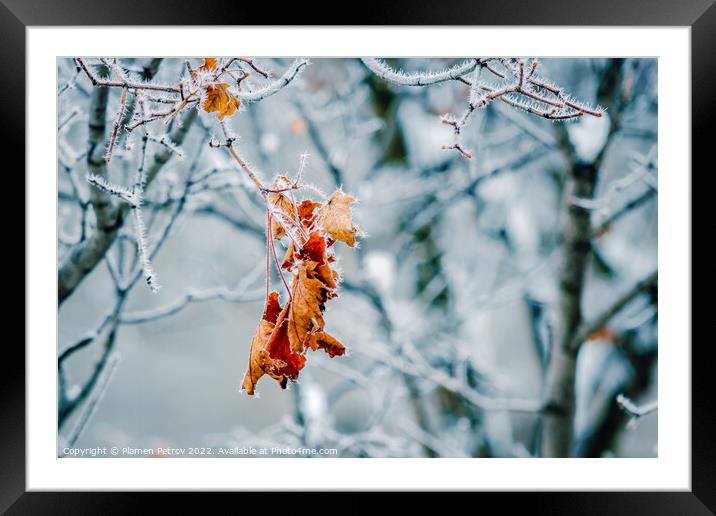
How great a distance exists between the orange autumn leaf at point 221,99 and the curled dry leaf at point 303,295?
163mm

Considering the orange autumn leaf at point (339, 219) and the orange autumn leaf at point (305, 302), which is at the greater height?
the orange autumn leaf at point (339, 219)

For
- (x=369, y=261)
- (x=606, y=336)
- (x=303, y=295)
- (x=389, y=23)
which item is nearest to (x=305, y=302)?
(x=303, y=295)

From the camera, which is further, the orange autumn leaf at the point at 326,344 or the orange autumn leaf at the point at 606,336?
the orange autumn leaf at the point at 606,336

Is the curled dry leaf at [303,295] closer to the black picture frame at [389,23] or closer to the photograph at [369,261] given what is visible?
the photograph at [369,261]

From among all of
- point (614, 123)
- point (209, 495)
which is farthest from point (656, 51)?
point (209, 495)

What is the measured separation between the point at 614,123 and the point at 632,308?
0.60 m

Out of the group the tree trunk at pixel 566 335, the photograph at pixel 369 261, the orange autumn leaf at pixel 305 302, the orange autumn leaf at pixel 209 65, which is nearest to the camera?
the orange autumn leaf at pixel 305 302

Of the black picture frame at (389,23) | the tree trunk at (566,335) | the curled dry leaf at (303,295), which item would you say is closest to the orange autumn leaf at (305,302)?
the curled dry leaf at (303,295)

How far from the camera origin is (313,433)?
129 centimetres

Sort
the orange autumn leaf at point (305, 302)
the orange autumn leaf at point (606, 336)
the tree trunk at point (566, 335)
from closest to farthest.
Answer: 1. the orange autumn leaf at point (305, 302)
2. the tree trunk at point (566, 335)
3. the orange autumn leaf at point (606, 336)

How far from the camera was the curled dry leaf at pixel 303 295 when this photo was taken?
614 millimetres

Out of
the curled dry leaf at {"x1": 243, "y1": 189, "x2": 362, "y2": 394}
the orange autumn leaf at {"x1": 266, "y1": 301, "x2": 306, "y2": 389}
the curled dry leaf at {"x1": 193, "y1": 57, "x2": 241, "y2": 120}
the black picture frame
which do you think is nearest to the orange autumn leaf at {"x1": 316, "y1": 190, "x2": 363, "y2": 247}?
the curled dry leaf at {"x1": 243, "y1": 189, "x2": 362, "y2": 394}

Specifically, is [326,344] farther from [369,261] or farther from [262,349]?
[369,261]

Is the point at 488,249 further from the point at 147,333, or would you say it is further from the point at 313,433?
the point at 147,333
